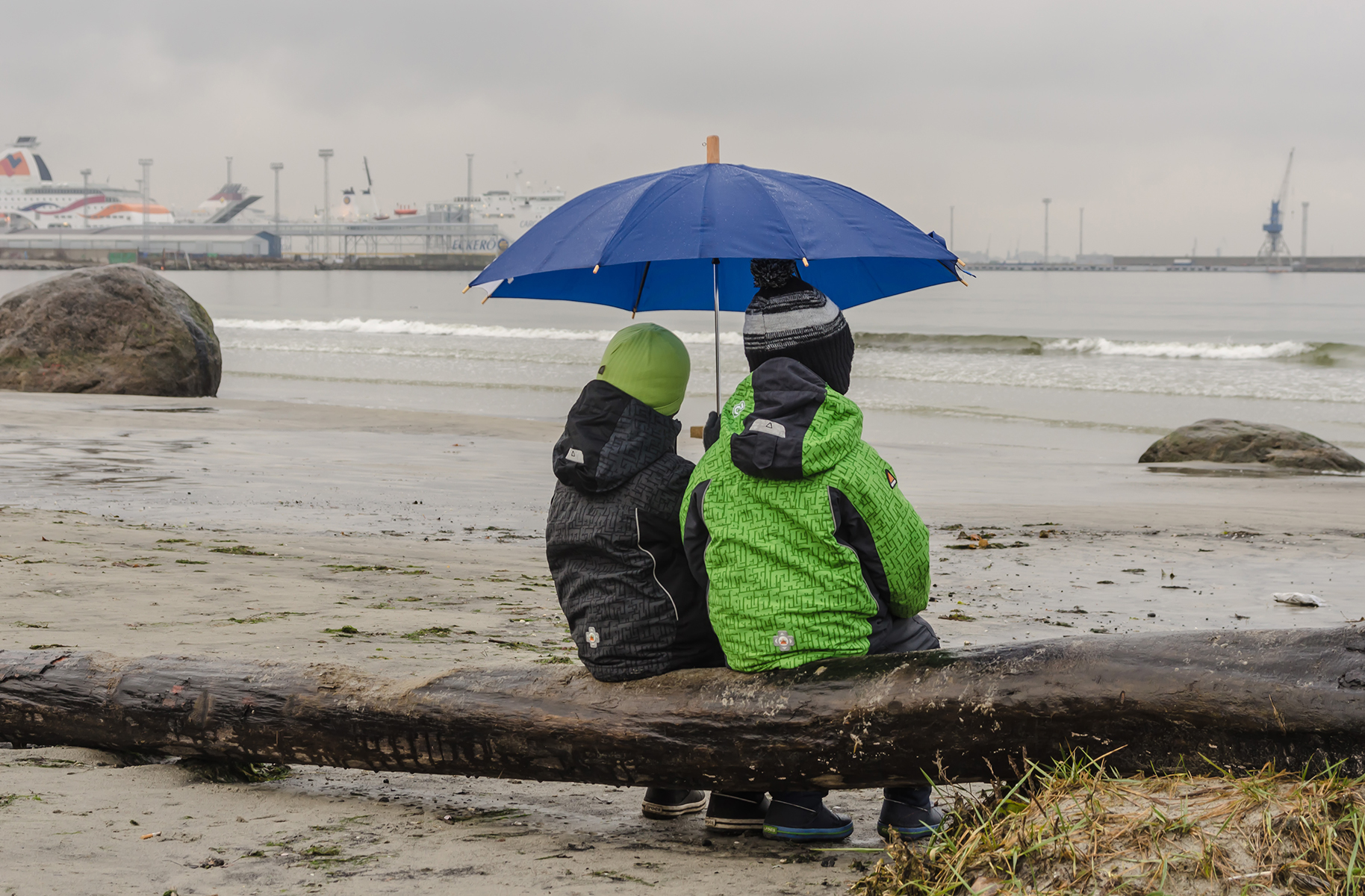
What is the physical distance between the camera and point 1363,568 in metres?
6.93

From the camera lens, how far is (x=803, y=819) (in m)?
3.01

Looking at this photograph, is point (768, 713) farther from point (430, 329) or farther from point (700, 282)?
point (430, 329)

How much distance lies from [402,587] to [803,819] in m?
3.39

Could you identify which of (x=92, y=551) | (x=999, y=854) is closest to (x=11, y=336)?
(x=92, y=551)

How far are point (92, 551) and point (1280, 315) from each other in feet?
201

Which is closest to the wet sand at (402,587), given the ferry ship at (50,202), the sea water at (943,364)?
the sea water at (943,364)

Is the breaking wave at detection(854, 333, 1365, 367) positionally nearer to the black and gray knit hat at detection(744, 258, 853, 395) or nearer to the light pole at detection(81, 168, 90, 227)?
the black and gray knit hat at detection(744, 258, 853, 395)

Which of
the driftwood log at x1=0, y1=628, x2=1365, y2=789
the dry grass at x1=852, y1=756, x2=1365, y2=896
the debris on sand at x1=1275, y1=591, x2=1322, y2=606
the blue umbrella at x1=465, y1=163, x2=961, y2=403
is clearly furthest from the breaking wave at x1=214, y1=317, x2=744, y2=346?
the dry grass at x1=852, y1=756, x2=1365, y2=896

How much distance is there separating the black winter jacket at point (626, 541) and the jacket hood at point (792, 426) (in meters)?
0.34

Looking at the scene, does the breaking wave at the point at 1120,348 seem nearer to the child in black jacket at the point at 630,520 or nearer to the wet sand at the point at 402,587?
the wet sand at the point at 402,587

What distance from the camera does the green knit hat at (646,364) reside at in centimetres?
302

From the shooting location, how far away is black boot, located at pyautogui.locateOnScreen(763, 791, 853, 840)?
3000mm

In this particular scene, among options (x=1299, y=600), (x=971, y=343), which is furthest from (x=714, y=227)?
(x=971, y=343)

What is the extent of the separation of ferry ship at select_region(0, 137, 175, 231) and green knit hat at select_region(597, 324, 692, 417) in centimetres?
15937
